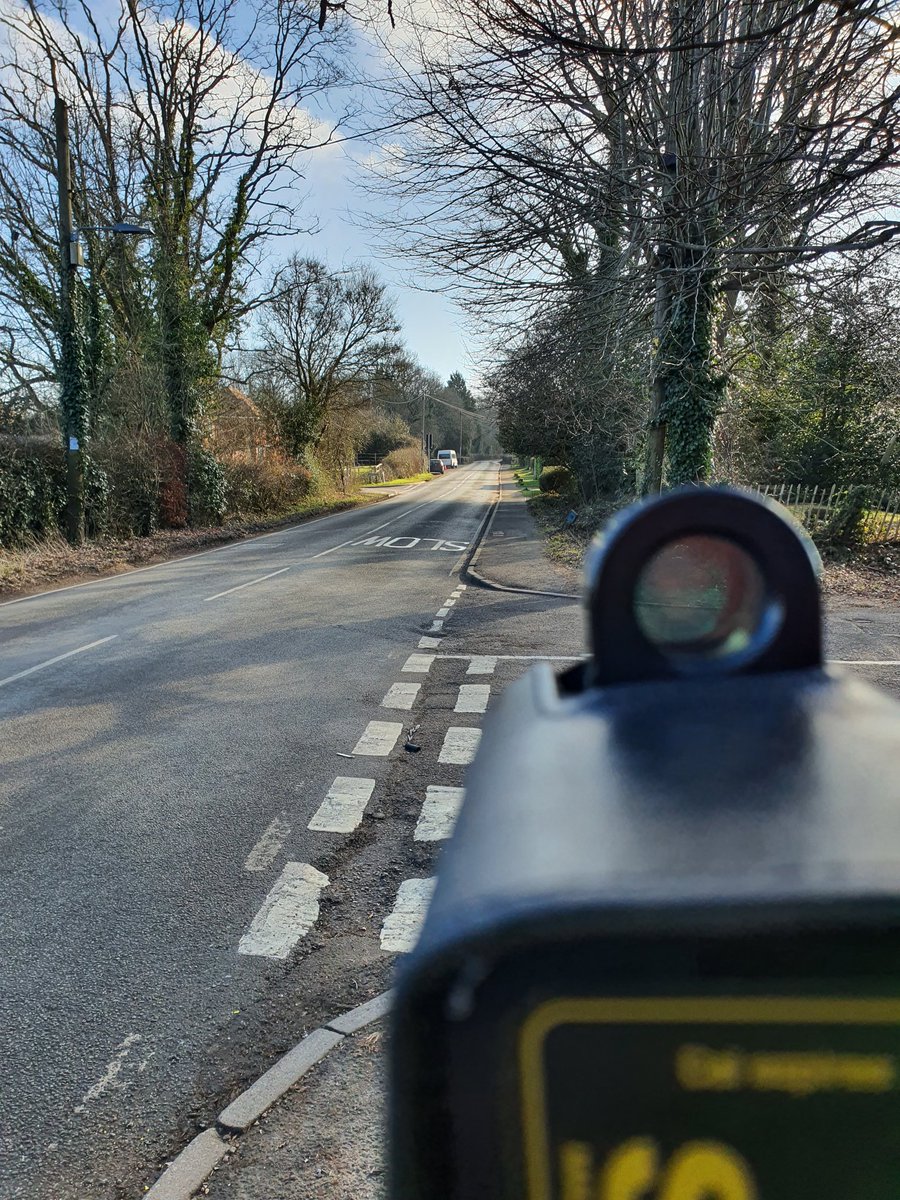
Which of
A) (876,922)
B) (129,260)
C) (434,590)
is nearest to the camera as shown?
(876,922)

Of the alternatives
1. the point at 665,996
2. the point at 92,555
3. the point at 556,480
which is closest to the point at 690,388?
the point at 665,996

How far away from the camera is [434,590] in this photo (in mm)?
11844

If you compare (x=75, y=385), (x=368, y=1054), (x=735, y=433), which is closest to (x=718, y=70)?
(x=735, y=433)

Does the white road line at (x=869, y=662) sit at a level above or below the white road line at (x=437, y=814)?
above

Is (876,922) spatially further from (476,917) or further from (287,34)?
(287,34)

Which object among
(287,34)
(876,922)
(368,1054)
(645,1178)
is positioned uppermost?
(287,34)

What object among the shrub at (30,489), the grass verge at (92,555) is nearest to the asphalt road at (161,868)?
the grass verge at (92,555)

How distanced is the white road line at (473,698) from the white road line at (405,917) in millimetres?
2523

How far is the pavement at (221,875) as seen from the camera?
227cm

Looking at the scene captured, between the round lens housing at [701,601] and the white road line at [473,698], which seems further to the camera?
the white road line at [473,698]

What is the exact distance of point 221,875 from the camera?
367 cm

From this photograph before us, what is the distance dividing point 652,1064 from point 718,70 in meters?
9.96

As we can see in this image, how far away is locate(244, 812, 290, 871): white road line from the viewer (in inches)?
148

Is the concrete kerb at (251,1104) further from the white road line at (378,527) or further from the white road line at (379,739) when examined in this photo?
the white road line at (378,527)
